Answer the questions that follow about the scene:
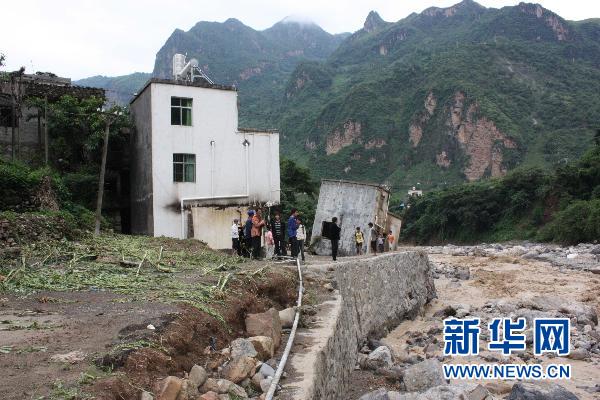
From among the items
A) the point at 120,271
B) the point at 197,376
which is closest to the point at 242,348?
the point at 197,376

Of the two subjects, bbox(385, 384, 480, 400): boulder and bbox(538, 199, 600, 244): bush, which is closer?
bbox(385, 384, 480, 400): boulder

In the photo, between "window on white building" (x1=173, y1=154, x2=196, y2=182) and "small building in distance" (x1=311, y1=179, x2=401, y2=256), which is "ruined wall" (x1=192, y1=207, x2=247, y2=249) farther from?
"small building in distance" (x1=311, y1=179, x2=401, y2=256)

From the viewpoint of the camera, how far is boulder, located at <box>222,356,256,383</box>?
5.06m

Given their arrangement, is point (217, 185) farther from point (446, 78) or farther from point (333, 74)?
point (333, 74)

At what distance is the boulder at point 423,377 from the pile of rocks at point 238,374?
92.6 inches

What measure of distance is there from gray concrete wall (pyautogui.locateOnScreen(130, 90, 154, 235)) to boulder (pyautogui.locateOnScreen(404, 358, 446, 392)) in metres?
13.7

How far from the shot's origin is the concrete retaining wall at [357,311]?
239 inches

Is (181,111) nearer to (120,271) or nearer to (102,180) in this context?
Answer: (102,180)

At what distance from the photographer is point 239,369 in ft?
16.8

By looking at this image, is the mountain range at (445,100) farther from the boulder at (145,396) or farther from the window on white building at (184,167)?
the boulder at (145,396)

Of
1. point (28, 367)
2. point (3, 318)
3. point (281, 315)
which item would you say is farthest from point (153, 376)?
point (281, 315)

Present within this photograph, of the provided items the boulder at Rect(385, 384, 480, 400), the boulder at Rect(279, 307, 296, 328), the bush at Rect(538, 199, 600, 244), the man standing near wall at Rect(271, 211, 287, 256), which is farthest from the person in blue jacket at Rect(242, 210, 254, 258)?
the bush at Rect(538, 199, 600, 244)

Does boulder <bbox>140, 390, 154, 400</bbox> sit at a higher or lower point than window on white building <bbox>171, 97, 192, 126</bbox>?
lower

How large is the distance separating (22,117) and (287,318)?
60.4 feet
